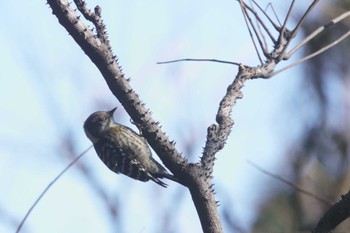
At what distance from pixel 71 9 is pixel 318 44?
799 cm

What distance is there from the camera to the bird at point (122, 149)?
6.86m

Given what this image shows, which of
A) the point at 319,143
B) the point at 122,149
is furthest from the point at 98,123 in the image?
the point at 319,143

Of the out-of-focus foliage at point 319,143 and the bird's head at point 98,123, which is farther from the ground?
the out-of-focus foliage at point 319,143

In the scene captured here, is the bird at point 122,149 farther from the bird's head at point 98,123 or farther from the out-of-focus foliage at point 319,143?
the out-of-focus foliage at point 319,143

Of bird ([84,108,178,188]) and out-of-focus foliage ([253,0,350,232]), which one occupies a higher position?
out-of-focus foliage ([253,0,350,232])

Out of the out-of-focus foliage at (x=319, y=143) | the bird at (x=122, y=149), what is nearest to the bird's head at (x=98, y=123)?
the bird at (x=122, y=149)

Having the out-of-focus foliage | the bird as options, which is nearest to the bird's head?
the bird

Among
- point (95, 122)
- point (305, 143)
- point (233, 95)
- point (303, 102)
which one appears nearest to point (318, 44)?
point (303, 102)

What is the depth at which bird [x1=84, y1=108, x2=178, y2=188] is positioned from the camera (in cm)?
686

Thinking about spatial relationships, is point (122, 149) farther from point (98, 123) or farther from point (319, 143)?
point (319, 143)

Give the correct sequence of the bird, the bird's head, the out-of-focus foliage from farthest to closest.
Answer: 1. the out-of-focus foliage
2. the bird's head
3. the bird

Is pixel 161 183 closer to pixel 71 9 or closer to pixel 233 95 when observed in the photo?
pixel 233 95

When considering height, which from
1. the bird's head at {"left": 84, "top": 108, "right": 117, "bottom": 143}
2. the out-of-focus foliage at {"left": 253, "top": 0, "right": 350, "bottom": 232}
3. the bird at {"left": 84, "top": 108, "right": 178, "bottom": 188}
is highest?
the out-of-focus foliage at {"left": 253, "top": 0, "right": 350, "bottom": 232}

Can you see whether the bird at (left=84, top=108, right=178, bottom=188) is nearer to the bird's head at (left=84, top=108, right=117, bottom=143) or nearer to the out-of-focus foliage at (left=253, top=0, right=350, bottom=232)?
the bird's head at (left=84, top=108, right=117, bottom=143)
